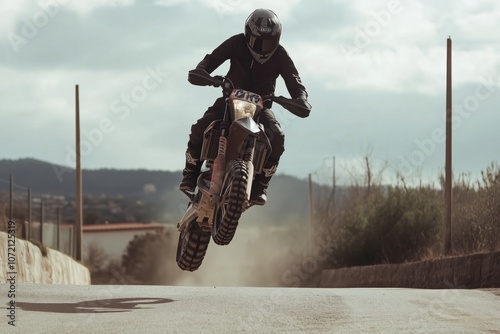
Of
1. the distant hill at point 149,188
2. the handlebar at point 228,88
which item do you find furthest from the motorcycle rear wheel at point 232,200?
the distant hill at point 149,188

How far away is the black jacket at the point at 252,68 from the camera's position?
1493cm

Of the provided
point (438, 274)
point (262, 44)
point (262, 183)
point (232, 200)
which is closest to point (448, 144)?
point (438, 274)

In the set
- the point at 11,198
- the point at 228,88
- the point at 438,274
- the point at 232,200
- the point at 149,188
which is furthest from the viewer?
the point at 149,188

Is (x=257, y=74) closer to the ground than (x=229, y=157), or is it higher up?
higher up

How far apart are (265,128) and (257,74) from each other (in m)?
0.94

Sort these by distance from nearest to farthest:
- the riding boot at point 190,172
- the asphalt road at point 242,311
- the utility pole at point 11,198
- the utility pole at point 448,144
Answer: the asphalt road at point 242,311, the riding boot at point 190,172, the utility pole at point 11,198, the utility pole at point 448,144

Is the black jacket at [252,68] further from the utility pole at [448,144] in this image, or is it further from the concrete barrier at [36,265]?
the utility pole at [448,144]

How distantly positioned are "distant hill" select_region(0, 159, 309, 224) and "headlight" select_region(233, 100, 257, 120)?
38.7 ft

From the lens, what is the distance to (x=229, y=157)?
13992 mm

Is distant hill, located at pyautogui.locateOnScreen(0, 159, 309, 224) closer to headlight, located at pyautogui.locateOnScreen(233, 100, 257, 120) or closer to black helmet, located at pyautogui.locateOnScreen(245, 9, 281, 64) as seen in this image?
black helmet, located at pyautogui.locateOnScreen(245, 9, 281, 64)

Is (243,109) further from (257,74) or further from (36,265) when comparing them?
(36,265)

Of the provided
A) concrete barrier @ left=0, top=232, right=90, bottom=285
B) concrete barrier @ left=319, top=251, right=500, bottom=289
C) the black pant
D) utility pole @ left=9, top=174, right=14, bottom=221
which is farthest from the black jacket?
utility pole @ left=9, top=174, right=14, bottom=221

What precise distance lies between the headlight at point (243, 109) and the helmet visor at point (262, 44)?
2.81ft

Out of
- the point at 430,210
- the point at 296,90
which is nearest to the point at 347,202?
the point at 430,210
